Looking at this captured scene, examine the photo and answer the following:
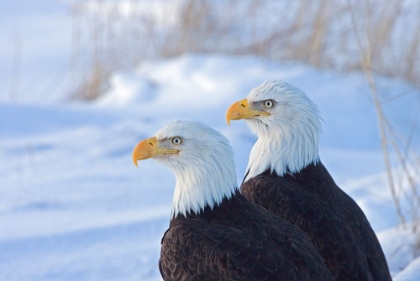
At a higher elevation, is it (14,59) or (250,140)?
(14,59)

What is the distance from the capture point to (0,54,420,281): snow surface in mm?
4719

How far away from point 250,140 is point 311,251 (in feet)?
13.1

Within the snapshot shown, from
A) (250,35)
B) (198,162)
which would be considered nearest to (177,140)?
(198,162)

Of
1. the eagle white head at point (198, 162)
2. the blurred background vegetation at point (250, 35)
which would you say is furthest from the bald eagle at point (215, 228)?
the blurred background vegetation at point (250, 35)

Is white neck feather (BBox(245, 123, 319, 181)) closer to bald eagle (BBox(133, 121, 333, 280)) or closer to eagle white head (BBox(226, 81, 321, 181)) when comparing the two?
eagle white head (BBox(226, 81, 321, 181))

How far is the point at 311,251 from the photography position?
10.5ft

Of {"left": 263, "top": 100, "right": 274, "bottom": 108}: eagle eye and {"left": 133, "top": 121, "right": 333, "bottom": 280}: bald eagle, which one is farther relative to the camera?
{"left": 263, "top": 100, "right": 274, "bottom": 108}: eagle eye

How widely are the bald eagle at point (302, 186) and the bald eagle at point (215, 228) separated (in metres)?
0.26

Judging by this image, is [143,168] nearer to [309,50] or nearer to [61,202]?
[61,202]

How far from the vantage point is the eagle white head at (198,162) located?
11.3 ft

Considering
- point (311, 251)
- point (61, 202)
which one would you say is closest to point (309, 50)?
point (61, 202)

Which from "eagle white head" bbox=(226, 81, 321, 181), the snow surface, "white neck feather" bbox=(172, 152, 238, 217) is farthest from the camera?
the snow surface

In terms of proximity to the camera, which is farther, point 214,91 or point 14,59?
point 14,59

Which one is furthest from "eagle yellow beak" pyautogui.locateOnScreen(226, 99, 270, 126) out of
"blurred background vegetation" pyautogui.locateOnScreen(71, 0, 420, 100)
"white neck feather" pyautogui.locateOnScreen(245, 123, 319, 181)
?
"blurred background vegetation" pyautogui.locateOnScreen(71, 0, 420, 100)
